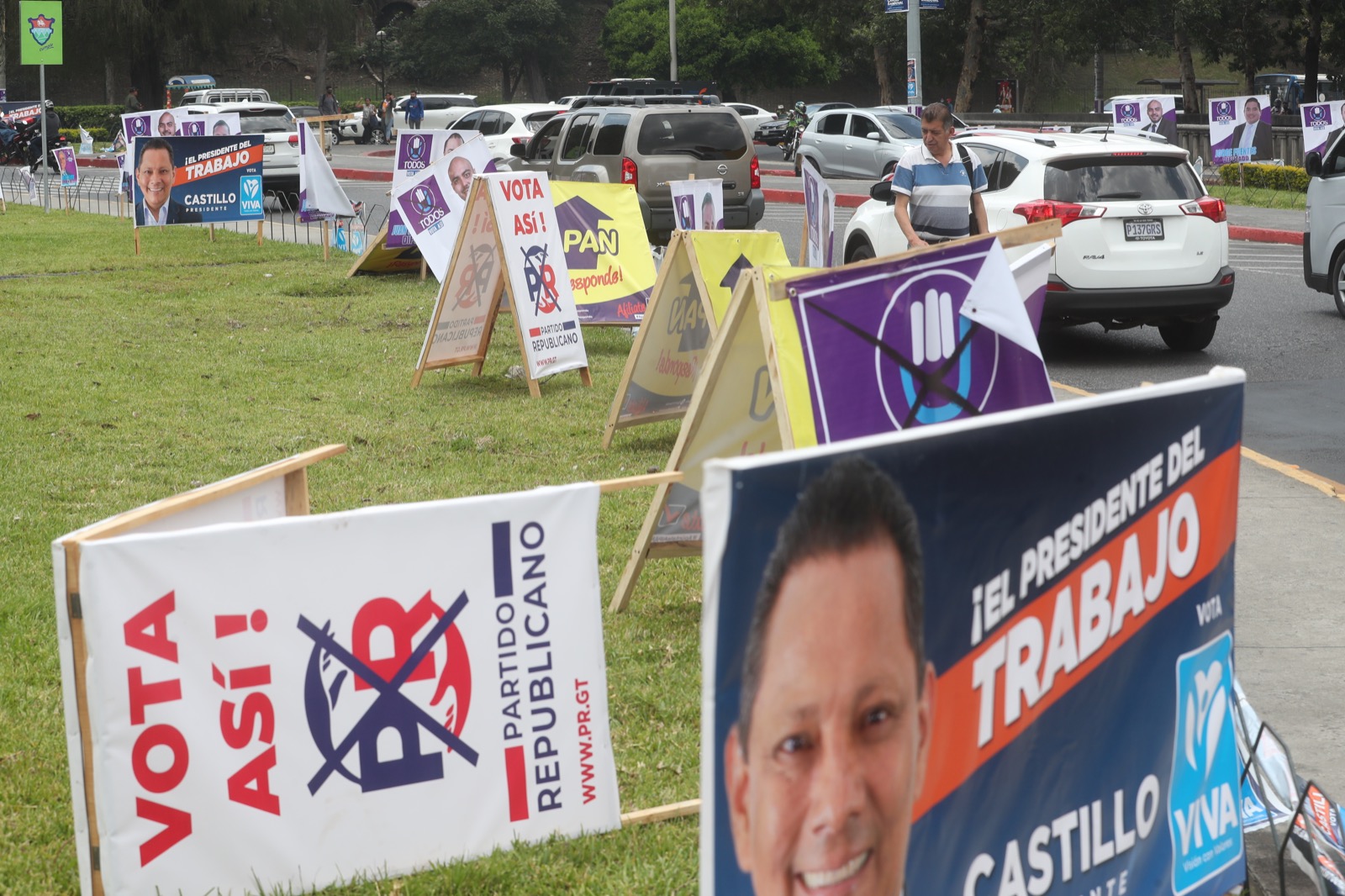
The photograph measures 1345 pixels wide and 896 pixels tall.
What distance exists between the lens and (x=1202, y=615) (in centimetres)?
319

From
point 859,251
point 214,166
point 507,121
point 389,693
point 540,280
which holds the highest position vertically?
point 507,121

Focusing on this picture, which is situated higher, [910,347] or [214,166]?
[214,166]

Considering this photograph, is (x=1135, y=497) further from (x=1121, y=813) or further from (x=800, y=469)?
(x=800, y=469)

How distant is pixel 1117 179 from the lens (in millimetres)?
11180

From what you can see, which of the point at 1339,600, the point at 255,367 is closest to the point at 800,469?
the point at 1339,600

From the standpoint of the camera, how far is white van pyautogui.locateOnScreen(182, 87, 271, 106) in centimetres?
4638

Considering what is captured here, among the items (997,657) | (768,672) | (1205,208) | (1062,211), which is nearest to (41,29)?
(1062,211)

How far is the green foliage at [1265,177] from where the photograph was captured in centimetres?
2638

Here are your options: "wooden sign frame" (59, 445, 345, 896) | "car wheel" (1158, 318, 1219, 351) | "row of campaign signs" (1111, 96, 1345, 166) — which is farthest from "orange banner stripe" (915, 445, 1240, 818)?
"row of campaign signs" (1111, 96, 1345, 166)

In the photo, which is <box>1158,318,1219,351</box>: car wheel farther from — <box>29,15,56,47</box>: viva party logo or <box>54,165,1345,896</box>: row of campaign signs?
<box>29,15,56,47</box>: viva party logo

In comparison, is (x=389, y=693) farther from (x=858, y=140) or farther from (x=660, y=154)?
(x=858, y=140)

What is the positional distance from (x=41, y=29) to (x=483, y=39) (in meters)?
46.3

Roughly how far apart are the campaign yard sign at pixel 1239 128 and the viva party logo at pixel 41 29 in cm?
1996

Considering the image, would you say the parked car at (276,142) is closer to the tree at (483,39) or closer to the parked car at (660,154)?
the parked car at (660,154)
